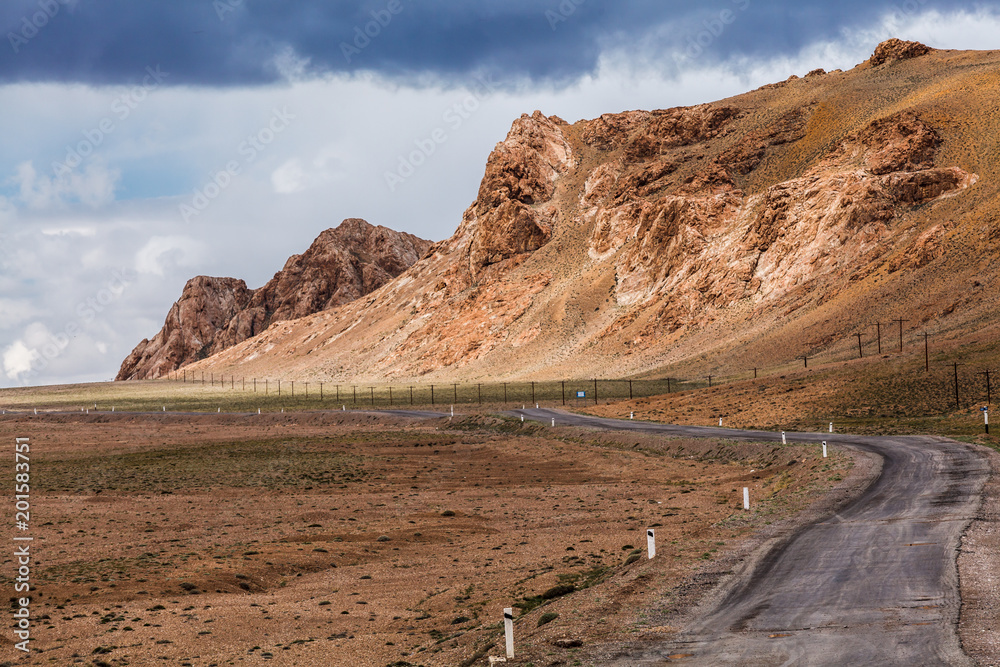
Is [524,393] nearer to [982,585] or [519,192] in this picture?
[519,192]

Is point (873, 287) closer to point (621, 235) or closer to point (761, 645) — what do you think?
point (621, 235)

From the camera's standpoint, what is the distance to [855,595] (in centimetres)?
1501

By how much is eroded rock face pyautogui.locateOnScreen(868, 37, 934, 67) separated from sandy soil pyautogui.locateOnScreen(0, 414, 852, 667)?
413ft

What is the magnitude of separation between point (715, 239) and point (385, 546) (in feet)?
345

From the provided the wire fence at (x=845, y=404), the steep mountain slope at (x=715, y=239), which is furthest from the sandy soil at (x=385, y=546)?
the steep mountain slope at (x=715, y=239)

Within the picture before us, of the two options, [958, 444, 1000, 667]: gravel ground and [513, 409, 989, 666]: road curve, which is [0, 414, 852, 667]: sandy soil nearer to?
[513, 409, 989, 666]: road curve

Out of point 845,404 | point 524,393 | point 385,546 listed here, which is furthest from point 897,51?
point 385,546

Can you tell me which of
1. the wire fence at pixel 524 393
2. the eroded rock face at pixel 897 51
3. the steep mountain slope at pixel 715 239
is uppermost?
the eroded rock face at pixel 897 51

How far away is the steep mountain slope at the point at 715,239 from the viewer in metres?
96.1

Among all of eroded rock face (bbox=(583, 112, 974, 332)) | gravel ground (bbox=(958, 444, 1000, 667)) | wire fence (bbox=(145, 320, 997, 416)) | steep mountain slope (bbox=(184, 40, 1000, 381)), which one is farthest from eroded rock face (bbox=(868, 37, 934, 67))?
gravel ground (bbox=(958, 444, 1000, 667))

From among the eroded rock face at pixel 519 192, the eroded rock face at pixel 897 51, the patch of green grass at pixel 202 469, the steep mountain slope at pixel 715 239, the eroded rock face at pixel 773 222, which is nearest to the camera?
the patch of green grass at pixel 202 469

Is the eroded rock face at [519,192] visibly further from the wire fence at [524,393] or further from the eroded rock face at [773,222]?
the wire fence at [524,393]

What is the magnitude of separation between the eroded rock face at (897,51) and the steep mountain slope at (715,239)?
0.40m

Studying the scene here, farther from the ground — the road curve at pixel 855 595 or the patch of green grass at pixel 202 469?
the road curve at pixel 855 595
